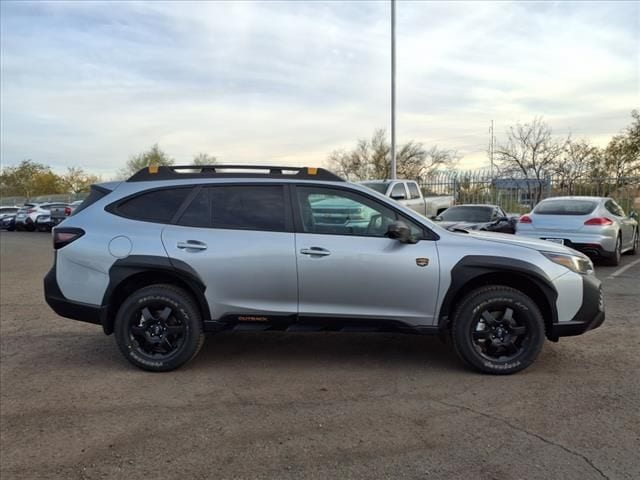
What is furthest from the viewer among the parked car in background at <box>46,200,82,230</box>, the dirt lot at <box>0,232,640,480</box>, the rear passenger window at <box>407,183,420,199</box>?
the parked car in background at <box>46,200,82,230</box>

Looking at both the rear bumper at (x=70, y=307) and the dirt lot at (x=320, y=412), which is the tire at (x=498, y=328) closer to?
the dirt lot at (x=320, y=412)

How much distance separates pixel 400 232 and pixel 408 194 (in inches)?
431

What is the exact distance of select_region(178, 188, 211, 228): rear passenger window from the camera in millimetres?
4832

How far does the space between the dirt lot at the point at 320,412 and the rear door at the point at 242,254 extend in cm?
65

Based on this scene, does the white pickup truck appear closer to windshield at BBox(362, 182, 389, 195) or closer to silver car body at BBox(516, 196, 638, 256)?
windshield at BBox(362, 182, 389, 195)

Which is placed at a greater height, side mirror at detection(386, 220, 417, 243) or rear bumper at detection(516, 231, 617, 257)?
side mirror at detection(386, 220, 417, 243)

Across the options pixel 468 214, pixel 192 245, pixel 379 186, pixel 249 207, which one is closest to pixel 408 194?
pixel 379 186

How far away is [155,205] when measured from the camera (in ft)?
16.2

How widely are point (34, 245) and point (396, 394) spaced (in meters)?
18.7

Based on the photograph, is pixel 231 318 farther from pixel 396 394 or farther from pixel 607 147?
pixel 607 147

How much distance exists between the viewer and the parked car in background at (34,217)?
29.4 metres

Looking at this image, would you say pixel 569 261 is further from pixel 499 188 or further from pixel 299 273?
pixel 499 188

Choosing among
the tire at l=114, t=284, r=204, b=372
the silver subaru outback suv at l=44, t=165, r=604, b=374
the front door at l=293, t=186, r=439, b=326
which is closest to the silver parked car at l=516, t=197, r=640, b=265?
the silver subaru outback suv at l=44, t=165, r=604, b=374

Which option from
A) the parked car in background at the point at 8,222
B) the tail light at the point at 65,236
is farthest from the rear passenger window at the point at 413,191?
the parked car in background at the point at 8,222
